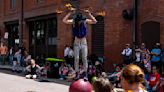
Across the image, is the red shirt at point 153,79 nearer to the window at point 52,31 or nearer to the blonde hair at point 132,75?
the blonde hair at point 132,75

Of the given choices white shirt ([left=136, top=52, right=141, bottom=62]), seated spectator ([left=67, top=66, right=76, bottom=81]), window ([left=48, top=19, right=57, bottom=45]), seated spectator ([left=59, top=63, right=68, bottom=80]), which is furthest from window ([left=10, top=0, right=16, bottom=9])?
white shirt ([left=136, top=52, right=141, bottom=62])

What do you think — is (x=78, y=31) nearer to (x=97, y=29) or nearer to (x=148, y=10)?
(x=148, y=10)

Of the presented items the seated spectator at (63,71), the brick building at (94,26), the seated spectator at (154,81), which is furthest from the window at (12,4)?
the seated spectator at (154,81)

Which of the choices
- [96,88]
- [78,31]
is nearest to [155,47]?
[78,31]

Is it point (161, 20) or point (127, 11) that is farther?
point (127, 11)

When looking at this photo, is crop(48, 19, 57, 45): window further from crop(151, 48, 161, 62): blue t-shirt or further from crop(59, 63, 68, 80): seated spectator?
crop(151, 48, 161, 62): blue t-shirt

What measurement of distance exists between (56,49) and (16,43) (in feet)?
25.3

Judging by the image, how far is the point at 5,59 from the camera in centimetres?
3016

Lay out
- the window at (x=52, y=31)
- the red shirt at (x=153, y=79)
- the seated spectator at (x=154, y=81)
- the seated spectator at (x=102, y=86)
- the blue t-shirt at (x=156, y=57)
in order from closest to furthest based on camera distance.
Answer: the seated spectator at (x=102, y=86) < the seated spectator at (x=154, y=81) < the red shirt at (x=153, y=79) < the blue t-shirt at (x=156, y=57) < the window at (x=52, y=31)

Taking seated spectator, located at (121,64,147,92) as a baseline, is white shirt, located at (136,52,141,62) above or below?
below

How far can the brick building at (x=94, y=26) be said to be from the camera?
62.8 feet

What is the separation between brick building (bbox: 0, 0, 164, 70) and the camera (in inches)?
754

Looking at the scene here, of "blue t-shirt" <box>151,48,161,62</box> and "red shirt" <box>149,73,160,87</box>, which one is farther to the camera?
"blue t-shirt" <box>151,48,161,62</box>

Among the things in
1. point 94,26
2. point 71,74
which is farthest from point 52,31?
point 71,74
